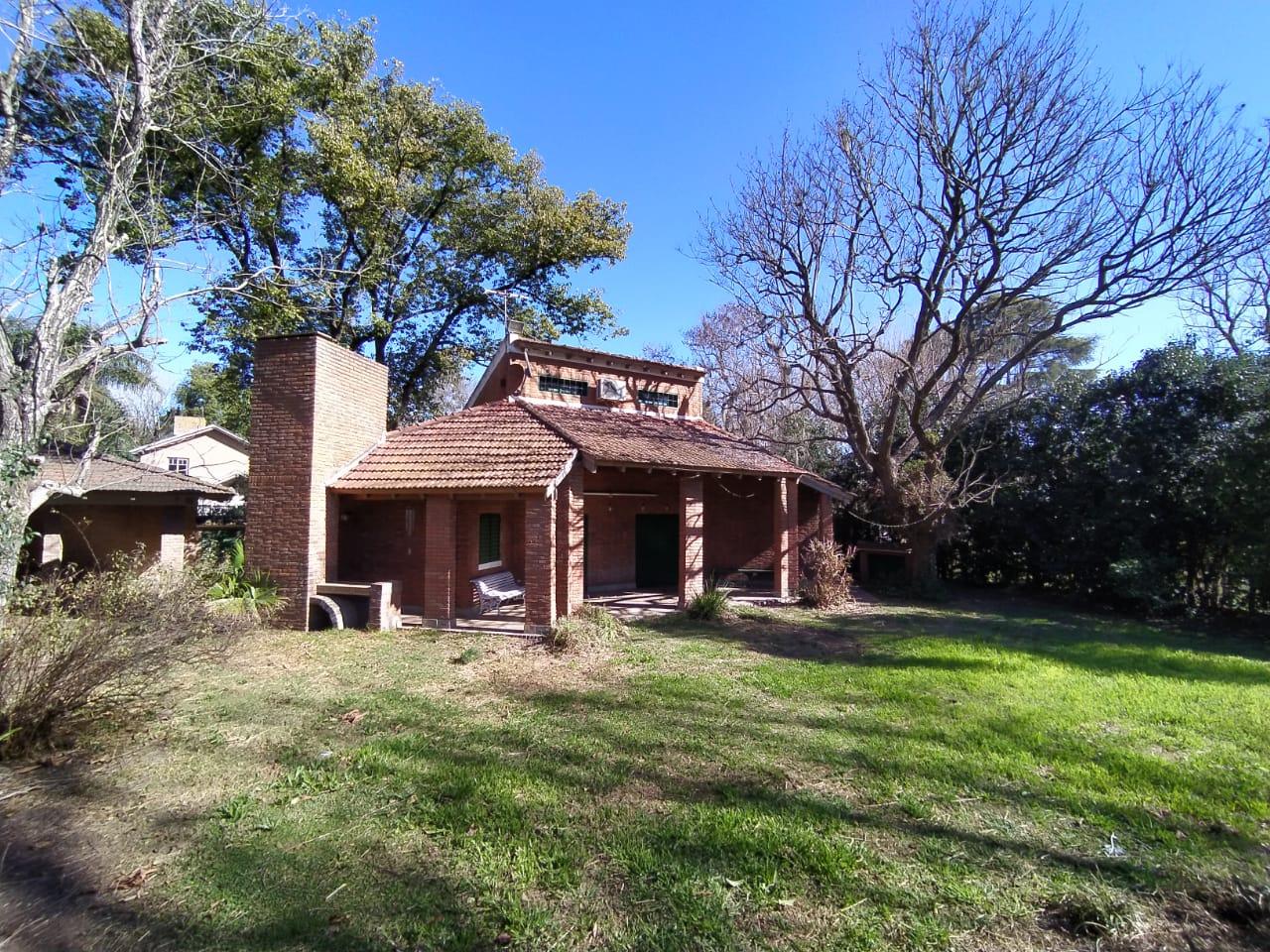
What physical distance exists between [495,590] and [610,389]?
6.45 metres

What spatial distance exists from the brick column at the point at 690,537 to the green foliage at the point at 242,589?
738 cm

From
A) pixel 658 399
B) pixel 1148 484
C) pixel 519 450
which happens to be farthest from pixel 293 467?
pixel 1148 484

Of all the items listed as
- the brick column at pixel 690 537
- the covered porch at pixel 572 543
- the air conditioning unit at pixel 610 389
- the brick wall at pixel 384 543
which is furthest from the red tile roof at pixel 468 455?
the air conditioning unit at pixel 610 389

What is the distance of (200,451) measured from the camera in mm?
31484

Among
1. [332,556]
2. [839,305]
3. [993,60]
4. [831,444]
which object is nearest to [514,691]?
[332,556]

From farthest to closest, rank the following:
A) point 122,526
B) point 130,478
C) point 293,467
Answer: point 122,526, point 130,478, point 293,467

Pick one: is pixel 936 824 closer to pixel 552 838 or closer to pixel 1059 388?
→ pixel 552 838

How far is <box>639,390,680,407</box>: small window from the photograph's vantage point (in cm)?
1675

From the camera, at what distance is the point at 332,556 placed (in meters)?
11.2

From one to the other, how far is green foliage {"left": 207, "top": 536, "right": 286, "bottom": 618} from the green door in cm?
803

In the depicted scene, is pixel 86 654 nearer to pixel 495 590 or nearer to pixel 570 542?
pixel 570 542

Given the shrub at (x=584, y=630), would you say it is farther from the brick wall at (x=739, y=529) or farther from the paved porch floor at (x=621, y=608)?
the brick wall at (x=739, y=529)

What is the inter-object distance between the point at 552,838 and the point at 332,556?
8916mm

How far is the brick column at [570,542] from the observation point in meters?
10.6
